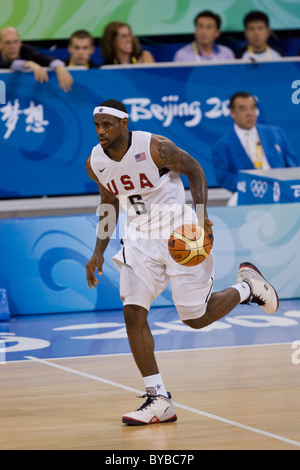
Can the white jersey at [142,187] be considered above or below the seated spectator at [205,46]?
below

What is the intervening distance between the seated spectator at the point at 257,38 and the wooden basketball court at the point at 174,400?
20.1ft

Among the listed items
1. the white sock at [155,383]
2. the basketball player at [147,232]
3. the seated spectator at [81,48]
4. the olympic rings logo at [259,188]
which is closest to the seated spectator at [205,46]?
the seated spectator at [81,48]

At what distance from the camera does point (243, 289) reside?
6344mm

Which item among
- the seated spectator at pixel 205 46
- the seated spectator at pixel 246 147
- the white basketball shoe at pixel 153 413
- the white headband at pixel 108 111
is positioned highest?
the seated spectator at pixel 205 46

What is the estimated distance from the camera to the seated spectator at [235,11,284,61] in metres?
12.6

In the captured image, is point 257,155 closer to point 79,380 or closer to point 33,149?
point 33,149

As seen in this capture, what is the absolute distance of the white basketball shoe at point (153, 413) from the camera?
18.1 ft

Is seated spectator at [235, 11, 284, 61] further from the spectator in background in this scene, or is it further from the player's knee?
the player's knee

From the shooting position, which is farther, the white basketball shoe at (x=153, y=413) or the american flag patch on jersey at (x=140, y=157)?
the american flag patch on jersey at (x=140, y=157)

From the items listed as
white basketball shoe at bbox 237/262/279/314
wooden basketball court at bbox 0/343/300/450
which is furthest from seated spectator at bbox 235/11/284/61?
white basketball shoe at bbox 237/262/279/314

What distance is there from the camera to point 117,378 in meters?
6.74

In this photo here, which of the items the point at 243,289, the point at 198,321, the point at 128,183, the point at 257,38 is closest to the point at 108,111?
the point at 128,183

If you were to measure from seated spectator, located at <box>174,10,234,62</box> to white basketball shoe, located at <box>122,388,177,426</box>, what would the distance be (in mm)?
7713

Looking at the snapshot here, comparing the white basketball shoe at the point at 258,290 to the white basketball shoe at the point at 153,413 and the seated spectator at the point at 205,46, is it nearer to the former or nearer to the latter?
the white basketball shoe at the point at 153,413
